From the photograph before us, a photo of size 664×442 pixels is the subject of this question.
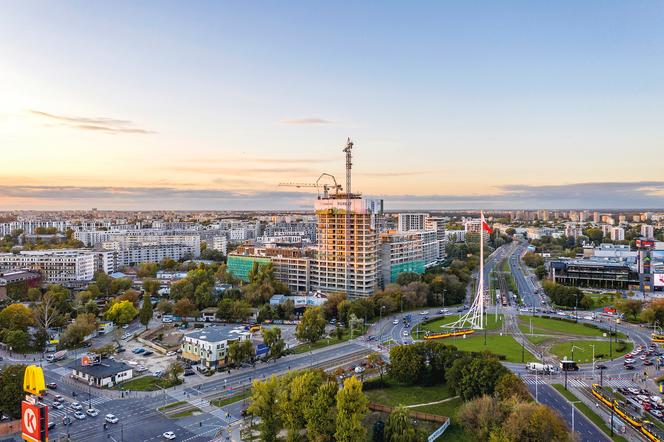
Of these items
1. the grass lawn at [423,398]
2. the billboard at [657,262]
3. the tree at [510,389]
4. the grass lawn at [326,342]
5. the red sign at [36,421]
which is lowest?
the grass lawn at [326,342]

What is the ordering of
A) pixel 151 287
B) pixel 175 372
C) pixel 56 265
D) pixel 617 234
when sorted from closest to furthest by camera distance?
pixel 175 372, pixel 151 287, pixel 56 265, pixel 617 234

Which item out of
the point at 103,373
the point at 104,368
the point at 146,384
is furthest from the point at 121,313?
the point at 146,384

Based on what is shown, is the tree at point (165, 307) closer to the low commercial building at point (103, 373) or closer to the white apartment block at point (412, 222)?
the low commercial building at point (103, 373)

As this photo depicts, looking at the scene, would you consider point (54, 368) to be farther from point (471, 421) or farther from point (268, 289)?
point (471, 421)

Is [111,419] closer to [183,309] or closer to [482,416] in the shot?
[482,416]

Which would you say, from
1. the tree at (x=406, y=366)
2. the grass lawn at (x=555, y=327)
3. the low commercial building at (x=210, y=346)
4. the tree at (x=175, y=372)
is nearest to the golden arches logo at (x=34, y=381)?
the tree at (x=175, y=372)

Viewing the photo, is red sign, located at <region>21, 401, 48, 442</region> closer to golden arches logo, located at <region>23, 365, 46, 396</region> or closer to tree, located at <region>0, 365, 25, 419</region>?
golden arches logo, located at <region>23, 365, 46, 396</region>
